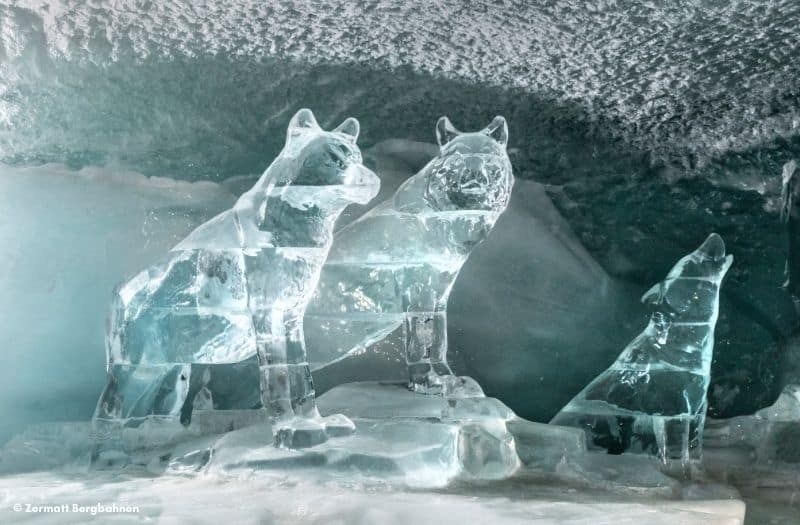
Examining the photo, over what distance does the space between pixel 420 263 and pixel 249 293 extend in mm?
296

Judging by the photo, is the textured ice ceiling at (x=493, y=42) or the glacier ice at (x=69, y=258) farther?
the glacier ice at (x=69, y=258)

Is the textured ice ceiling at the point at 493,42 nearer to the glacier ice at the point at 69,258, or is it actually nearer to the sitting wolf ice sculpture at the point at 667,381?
the glacier ice at the point at 69,258

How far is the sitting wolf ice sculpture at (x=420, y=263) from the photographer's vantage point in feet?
4.20

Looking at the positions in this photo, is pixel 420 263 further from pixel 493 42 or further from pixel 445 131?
pixel 493 42

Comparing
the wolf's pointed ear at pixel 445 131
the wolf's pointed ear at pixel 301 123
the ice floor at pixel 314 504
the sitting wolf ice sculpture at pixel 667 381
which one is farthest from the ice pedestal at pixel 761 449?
the wolf's pointed ear at pixel 301 123

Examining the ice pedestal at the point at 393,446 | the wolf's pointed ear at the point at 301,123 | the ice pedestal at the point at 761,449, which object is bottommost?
the ice pedestal at the point at 761,449

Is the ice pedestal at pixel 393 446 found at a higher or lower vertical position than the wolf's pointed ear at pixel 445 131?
lower

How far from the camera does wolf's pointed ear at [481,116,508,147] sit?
1.29 meters

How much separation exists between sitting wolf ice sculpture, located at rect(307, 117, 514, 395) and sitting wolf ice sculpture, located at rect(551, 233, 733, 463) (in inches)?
9.8

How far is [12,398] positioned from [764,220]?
1304 mm

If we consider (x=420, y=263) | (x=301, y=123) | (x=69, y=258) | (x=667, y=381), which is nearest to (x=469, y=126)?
(x=420, y=263)
